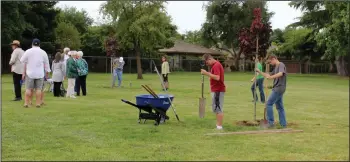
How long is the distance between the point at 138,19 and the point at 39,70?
2216 centimetres

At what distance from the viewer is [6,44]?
38.6 meters

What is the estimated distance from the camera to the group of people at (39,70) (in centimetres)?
1188

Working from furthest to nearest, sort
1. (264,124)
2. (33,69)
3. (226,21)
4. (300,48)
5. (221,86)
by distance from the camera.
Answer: (226,21) < (300,48) < (33,69) < (264,124) < (221,86)

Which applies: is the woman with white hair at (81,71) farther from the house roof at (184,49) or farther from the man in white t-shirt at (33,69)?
the house roof at (184,49)

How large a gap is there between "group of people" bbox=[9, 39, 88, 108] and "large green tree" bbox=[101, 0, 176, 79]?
54.4 ft

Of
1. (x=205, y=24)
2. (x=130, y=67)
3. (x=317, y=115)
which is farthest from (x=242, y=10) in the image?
(x=317, y=115)

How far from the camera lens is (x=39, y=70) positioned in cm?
1191

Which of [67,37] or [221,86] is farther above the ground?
[67,37]

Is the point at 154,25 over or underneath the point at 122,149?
over

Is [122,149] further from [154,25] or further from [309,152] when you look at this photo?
[154,25]

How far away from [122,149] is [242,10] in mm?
60371

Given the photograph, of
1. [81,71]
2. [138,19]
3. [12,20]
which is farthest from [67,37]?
[81,71]

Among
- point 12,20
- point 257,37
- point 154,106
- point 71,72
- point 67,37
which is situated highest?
point 12,20

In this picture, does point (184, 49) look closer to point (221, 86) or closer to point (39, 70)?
point (39, 70)
